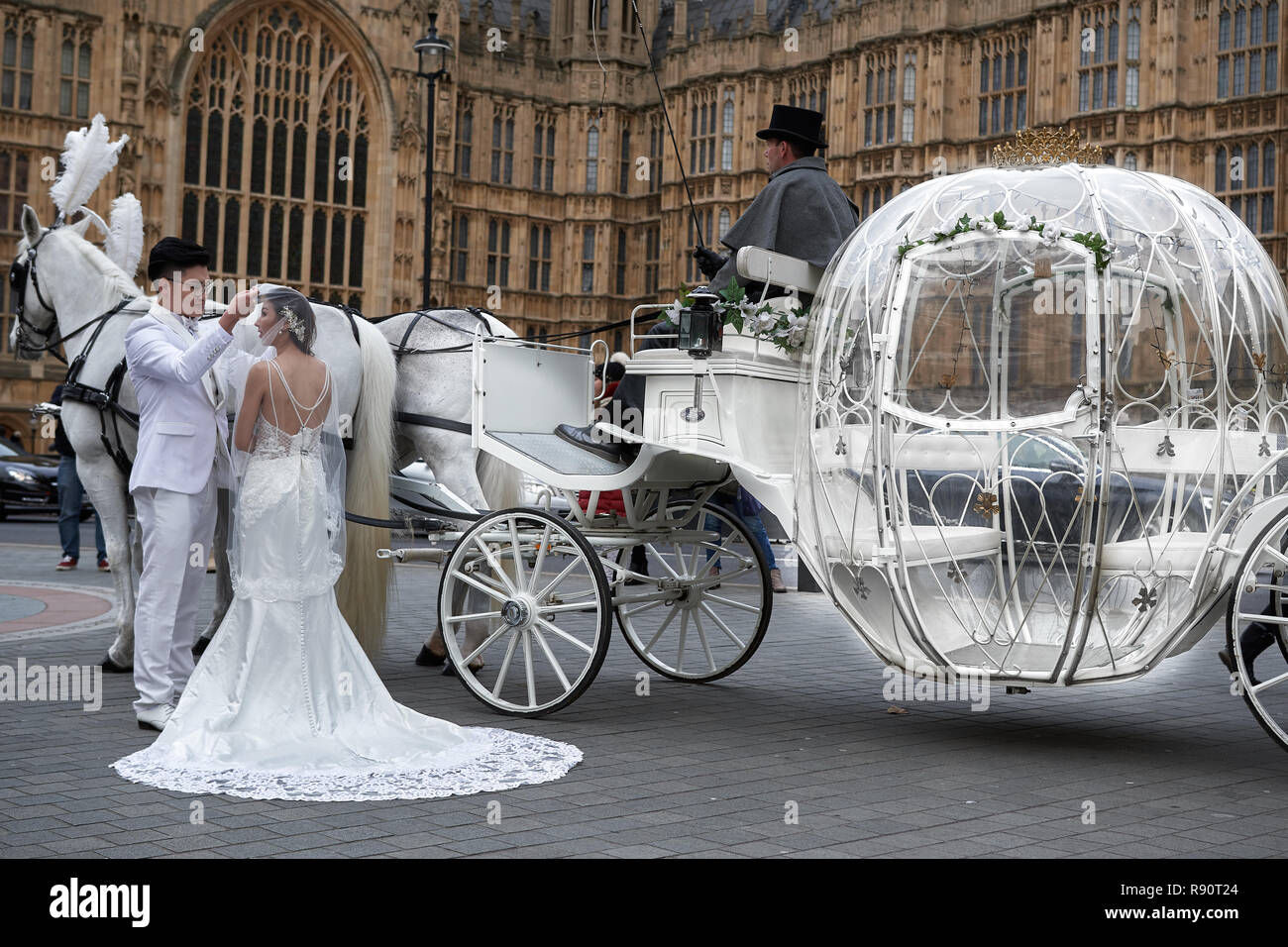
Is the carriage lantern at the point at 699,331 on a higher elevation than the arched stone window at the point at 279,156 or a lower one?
lower

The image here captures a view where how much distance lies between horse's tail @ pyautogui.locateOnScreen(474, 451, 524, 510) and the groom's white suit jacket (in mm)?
1526

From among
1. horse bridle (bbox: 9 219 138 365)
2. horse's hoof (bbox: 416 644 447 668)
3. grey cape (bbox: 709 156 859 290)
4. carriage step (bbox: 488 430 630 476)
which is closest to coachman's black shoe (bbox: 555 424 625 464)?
carriage step (bbox: 488 430 630 476)

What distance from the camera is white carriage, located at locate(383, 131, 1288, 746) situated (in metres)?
4.97

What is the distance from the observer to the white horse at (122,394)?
20.8ft

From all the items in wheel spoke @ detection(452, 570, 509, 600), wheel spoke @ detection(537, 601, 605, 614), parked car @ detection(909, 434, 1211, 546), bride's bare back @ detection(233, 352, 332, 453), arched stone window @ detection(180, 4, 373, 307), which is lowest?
wheel spoke @ detection(537, 601, 605, 614)

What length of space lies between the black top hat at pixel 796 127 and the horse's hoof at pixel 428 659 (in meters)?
3.03

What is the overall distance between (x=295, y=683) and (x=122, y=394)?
2236 millimetres

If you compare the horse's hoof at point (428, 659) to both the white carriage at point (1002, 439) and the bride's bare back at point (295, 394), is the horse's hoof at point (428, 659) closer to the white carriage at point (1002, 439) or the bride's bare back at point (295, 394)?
the white carriage at point (1002, 439)

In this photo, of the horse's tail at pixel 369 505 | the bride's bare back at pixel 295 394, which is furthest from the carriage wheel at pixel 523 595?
the bride's bare back at pixel 295 394

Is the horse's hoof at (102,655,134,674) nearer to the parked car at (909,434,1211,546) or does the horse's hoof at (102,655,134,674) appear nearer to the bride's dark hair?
the bride's dark hair

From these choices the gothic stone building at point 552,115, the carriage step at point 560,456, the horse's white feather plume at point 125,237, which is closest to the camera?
the carriage step at point 560,456

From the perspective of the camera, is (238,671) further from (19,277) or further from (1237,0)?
(1237,0)

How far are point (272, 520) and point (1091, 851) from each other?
3.11 m

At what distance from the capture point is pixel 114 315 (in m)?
6.79
